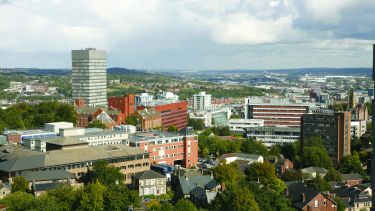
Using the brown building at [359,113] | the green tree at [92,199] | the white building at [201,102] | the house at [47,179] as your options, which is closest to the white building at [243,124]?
the brown building at [359,113]

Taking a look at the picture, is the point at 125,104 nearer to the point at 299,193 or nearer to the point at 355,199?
the point at 355,199

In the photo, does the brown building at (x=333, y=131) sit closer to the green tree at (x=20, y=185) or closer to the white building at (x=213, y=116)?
the green tree at (x=20, y=185)

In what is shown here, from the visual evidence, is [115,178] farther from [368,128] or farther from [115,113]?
[368,128]

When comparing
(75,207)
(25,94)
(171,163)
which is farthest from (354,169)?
(25,94)

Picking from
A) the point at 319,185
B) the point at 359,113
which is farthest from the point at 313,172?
the point at 359,113

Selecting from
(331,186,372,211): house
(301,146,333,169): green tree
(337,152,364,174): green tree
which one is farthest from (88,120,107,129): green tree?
(331,186,372,211): house

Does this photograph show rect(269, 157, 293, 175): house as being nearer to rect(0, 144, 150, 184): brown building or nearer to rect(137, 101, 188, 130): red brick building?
rect(0, 144, 150, 184): brown building

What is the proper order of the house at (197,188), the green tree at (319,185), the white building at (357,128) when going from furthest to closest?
the white building at (357,128) → the green tree at (319,185) → the house at (197,188)
